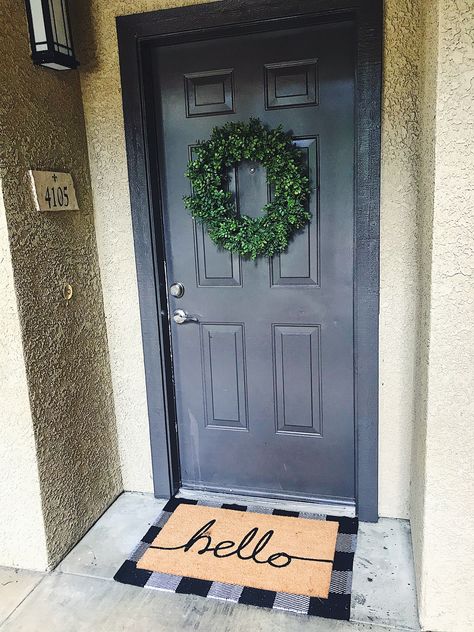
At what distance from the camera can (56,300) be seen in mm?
2094

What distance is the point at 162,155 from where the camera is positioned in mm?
2293

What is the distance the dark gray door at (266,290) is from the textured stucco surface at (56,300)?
1.19 feet

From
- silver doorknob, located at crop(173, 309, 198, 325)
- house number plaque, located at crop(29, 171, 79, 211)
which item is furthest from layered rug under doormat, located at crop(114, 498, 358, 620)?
house number plaque, located at crop(29, 171, 79, 211)

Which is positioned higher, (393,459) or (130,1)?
(130,1)

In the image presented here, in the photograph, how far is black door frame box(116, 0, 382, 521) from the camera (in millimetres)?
1950

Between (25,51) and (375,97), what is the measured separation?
1.31 metres

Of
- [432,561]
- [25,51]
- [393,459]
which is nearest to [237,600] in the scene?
[432,561]

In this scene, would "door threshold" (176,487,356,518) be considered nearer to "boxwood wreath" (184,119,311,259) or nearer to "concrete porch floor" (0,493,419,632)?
"concrete porch floor" (0,493,419,632)

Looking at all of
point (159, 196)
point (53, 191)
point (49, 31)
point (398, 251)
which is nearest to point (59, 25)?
point (49, 31)

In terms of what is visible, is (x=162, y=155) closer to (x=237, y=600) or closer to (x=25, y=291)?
(x=25, y=291)

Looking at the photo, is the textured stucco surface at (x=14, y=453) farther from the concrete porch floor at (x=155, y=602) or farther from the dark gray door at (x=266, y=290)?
the dark gray door at (x=266, y=290)

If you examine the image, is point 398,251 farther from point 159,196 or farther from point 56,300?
point 56,300

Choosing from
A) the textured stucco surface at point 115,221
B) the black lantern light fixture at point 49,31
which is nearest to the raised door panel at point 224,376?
the textured stucco surface at point 115,221

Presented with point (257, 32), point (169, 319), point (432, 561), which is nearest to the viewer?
point (432, 561)
